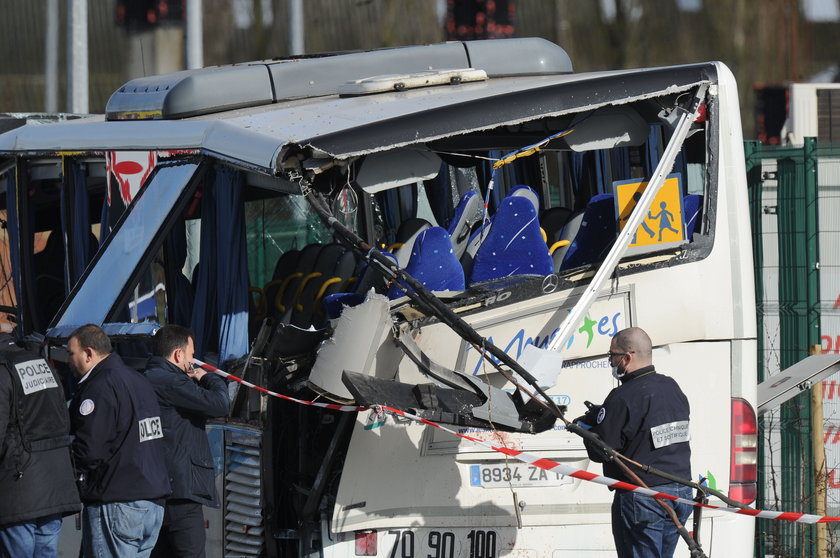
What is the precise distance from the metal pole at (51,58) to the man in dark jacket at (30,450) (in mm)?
15265

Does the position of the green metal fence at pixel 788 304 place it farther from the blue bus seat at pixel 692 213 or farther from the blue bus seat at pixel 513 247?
the blue bus seat at pixel 513 247

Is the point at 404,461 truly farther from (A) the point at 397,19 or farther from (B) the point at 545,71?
(A) the point at 397,19

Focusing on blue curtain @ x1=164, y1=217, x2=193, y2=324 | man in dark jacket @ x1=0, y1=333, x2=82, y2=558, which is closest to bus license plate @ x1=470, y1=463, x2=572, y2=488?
blue curtain @ x1=164, y1=217, x2=193, y2=324

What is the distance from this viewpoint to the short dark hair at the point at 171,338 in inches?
242

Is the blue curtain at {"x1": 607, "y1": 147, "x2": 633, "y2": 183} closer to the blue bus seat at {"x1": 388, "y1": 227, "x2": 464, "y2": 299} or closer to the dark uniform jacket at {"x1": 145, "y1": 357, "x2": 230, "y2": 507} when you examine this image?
the blue bus seat at {"x1": 388, "y1": 227, "x2": 464, "y2": 299}

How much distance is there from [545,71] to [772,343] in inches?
95.5

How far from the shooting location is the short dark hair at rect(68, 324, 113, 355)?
5984mm

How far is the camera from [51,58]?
66.6ft

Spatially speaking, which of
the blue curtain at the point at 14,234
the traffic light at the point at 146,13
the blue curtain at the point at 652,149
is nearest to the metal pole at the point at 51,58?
the traffic light at the point at 146,13

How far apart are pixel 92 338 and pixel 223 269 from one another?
0.71 meters

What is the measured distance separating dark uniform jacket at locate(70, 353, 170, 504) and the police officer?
78.1 inches

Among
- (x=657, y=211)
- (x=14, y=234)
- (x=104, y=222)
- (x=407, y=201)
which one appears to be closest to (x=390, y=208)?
(x=407, y=201)

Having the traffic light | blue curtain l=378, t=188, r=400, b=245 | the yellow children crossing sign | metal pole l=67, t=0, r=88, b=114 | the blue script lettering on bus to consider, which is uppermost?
the traffic light

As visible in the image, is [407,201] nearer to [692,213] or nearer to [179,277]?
[179,277]
